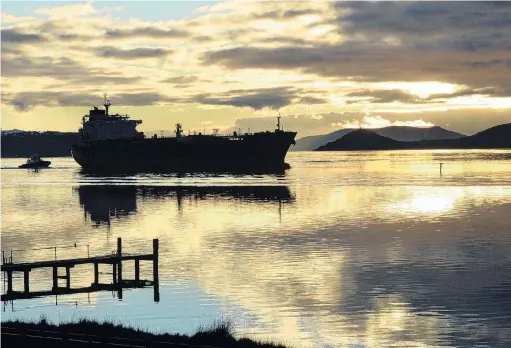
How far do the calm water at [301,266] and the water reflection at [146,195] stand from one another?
0.92 metres

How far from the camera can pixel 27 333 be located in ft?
77.0

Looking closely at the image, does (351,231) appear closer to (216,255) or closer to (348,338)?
(216,255)

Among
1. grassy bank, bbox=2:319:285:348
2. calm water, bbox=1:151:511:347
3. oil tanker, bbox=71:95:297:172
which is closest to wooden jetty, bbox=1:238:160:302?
calm water, bbox=1:151:511:347

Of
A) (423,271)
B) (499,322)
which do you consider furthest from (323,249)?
(499,322)

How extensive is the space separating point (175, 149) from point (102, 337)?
165251 mm

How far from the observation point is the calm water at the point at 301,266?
2755cm

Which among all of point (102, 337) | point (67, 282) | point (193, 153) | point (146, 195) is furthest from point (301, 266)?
point (193, 153)

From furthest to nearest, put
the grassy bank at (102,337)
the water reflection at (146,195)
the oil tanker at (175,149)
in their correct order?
the oil tanker at (175,149)
the water reflection at (146,195)
the grassy bank at (102,337)

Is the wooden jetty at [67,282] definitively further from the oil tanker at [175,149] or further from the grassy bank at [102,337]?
the oil tanker at [175,149]

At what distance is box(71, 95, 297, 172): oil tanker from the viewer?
180250 millimetres

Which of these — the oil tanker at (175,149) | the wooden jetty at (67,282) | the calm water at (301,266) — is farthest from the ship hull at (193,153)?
the wooden jetty at (67,282)

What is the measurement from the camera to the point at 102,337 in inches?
866

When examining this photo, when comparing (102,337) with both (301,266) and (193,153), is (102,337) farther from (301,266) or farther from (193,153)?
(193,153)

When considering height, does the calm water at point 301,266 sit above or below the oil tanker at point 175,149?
below
